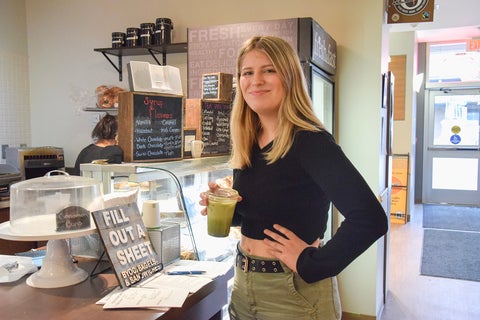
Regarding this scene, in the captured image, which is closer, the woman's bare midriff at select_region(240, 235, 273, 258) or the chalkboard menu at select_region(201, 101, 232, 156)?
the woman's bare midriff at select_region(240, 235, 273, 258)

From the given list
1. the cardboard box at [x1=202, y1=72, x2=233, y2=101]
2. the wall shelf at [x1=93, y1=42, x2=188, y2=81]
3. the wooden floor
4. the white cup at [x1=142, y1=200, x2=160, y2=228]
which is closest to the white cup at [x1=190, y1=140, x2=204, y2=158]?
the cardboard box at [x1=202, y1=72, x2=233, y2=101]

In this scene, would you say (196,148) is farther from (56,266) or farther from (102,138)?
(102,138)

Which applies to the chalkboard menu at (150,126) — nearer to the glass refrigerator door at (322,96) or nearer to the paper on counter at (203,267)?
the paper on counter at (203,267)

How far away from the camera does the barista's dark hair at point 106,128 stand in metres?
3.98

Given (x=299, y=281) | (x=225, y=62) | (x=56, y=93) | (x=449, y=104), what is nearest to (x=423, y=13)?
(x=225, y=62)

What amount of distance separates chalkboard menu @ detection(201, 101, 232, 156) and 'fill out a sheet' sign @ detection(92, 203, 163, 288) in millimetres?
841

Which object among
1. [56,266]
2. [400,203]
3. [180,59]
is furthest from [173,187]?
[400,203]

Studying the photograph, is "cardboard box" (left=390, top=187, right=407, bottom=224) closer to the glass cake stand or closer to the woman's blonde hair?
the woman's blonde hair

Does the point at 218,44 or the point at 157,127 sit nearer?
the point at 157,127

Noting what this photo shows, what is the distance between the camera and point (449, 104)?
30.6ft

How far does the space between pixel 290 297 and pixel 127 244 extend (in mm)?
588

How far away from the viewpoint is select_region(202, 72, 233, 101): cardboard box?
2.58 m

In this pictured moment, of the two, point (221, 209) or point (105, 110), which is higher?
point (105, 110)

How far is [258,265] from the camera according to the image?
58.0 inches
